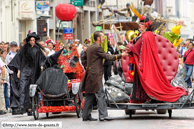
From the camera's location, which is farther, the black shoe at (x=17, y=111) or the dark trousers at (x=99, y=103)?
the black shoe at (x=17, y=111)

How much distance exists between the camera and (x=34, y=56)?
45.3ft

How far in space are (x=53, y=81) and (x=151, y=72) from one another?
2.35 meters

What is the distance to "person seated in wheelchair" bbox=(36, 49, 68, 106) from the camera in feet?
41.3

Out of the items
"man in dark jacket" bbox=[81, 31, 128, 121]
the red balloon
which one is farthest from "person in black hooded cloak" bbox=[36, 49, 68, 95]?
the red balloon

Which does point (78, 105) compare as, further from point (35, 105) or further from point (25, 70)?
point (25, 70)

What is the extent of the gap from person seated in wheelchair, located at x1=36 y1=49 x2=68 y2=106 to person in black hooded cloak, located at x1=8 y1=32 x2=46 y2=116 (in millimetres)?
557

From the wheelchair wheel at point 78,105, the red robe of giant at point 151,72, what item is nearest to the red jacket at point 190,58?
the wheelchair wheel at point 78,105

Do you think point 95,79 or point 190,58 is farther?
point 190,58

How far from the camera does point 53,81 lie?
502 inches

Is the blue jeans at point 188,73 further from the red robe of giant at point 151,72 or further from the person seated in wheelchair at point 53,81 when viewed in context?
the red robe of giant at point 151,72

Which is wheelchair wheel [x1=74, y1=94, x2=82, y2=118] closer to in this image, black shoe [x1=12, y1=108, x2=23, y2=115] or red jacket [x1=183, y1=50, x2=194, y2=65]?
black shoe [x1=12, y1=108, x2=23, y2=115]

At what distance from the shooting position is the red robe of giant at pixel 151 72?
11500 mm

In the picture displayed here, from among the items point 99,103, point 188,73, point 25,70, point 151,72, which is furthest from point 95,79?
point 188,73

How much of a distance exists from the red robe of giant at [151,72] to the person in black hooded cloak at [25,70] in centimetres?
279
